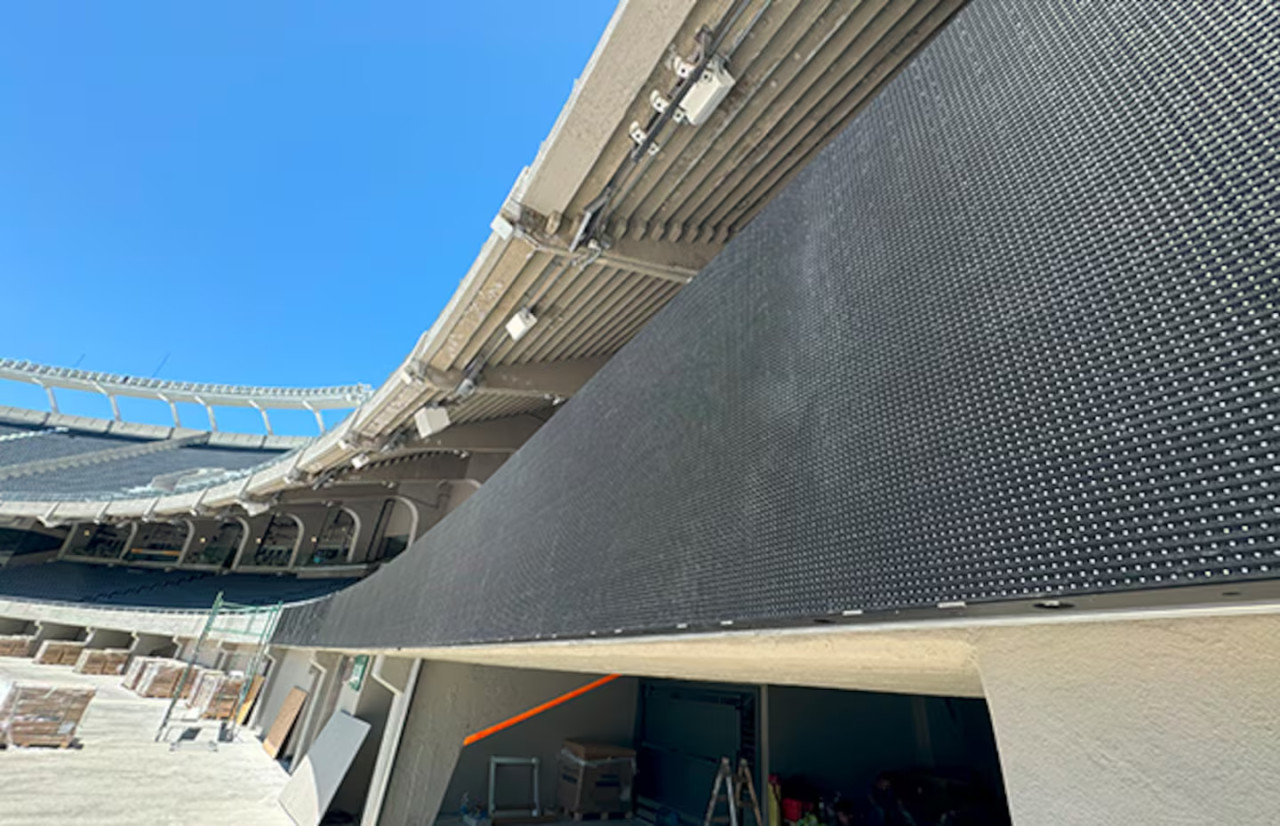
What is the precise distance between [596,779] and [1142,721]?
7992 millimetres

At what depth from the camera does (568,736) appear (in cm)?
793

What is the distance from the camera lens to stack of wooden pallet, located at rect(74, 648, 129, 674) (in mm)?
17422

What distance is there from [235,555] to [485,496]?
28.8 meters

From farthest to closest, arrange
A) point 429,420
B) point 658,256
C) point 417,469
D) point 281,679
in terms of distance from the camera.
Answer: point 417,469, point 281,679, point 429,420, point 658,256

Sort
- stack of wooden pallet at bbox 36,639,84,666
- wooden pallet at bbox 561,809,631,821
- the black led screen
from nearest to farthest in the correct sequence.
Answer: the black led screen → wooden pallet at bbox 561,809,631,821 → stack of wooden pallet at bbox 36,639,84,666

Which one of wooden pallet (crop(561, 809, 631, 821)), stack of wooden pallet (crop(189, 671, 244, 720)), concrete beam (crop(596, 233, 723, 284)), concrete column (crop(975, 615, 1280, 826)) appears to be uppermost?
concrete beam (crop(596, 233, 723, 284))

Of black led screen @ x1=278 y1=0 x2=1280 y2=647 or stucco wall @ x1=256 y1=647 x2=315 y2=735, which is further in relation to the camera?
stucco wall @ x1=256 y1=647 x2=315 y2=735

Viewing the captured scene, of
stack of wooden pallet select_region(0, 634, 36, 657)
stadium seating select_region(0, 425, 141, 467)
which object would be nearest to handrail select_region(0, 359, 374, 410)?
stadium seating select_region(0, 425, 141, 467)

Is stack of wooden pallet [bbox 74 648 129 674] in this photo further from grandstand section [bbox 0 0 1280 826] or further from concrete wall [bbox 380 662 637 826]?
grandstand section [bbox 0 0 1280 826]

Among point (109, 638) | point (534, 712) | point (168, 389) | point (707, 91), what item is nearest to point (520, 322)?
point (707, 91)

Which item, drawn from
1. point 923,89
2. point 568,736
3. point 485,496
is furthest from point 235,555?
point 923,89

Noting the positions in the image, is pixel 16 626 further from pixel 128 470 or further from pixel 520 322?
pixel 520 322

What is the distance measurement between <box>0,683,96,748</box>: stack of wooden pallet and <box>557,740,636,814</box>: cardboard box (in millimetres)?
7220

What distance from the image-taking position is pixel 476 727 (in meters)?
6.35
